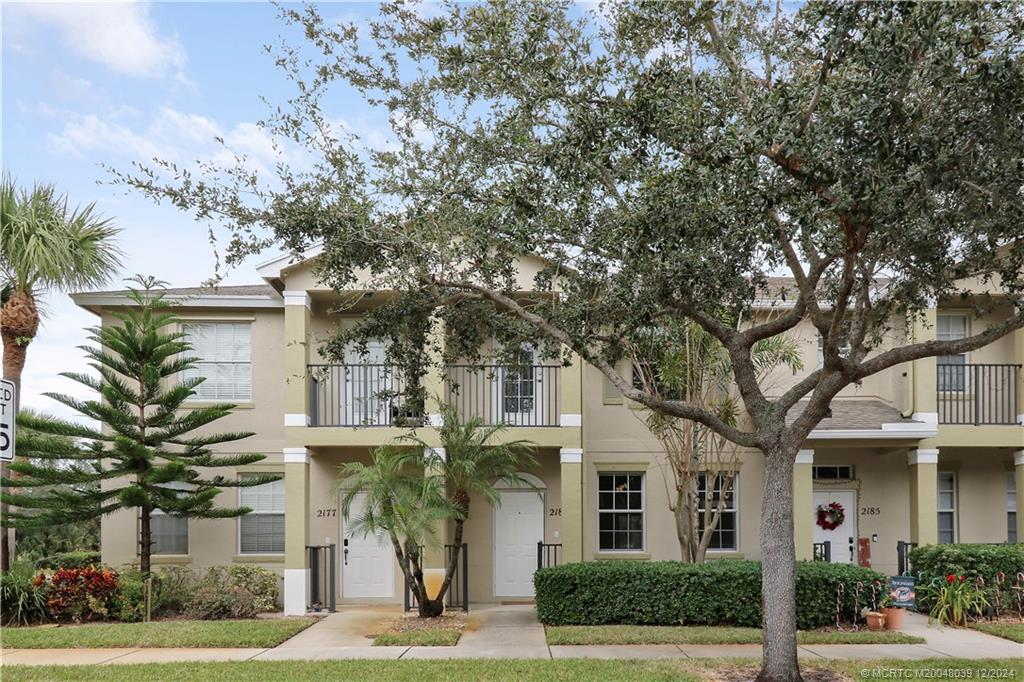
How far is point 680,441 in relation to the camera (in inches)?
640

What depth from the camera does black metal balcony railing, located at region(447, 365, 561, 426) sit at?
17797mm

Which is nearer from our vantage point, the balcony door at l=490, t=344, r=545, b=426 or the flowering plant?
the flowering plant

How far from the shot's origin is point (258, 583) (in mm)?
16344

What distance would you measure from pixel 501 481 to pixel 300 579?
4195 mm

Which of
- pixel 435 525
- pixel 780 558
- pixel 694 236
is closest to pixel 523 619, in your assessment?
pixel 435 525

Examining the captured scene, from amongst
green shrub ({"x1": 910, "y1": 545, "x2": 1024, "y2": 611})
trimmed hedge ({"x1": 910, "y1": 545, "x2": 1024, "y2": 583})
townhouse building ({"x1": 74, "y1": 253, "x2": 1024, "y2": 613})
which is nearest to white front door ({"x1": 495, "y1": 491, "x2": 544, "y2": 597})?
townhouse building ({"x1": 74, "y1": 253, "x2": 1024, "y2": 613})

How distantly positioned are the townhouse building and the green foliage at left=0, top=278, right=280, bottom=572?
Result: 4.38 feet

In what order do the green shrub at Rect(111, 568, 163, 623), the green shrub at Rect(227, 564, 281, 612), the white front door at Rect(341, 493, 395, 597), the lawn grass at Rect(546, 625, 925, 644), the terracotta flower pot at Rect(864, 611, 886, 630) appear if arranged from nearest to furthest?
the lawn grass at Rect(546, 625, 925, 644)
the terracotta flower pot at Rect(864, 611, 886, 630)
the green shrub at Rect(111, 568, 163, 623)
the green shrub at Rect(227, 564, 281, 612)
the white front door at Rect(341, 493, 395, 597)

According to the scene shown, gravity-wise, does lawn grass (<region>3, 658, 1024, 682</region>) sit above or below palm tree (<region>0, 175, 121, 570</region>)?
below

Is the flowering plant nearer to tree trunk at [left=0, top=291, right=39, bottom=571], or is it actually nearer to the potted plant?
tree trunk at [left=0, top=291, right=39, bottom=571]

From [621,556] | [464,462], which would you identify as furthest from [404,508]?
[621,556]

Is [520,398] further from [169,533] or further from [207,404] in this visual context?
[169,533]

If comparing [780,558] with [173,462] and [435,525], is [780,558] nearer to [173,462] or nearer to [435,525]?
[435,525]

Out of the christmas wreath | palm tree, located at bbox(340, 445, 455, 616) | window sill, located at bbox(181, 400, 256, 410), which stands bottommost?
the christmas wreath
